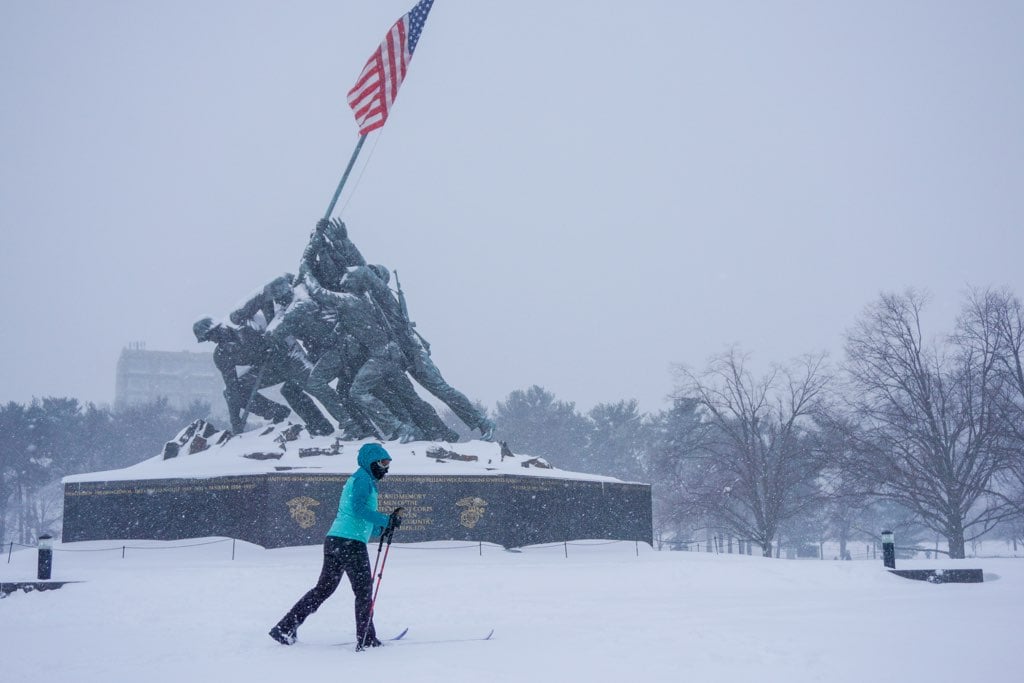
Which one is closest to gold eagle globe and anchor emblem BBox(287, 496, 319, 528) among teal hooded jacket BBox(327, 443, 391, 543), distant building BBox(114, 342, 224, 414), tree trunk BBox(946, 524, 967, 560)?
teal hooded jacket BBox(327, 443, 391, 543)

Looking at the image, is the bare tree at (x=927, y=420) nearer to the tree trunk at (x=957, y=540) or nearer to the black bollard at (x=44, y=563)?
the tree trunk at (x=957, y=540)

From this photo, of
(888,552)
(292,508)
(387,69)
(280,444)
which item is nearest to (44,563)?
(292,508)

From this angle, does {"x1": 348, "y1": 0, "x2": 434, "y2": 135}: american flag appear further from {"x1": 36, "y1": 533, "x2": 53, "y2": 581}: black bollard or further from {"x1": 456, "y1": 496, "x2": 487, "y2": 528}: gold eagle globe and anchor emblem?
{"x1": 36, "y1": 533, "x2": 53, "y2": 581}: black bollard

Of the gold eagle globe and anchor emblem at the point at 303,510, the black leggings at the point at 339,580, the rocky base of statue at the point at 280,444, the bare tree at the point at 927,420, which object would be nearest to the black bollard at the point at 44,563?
the gold eagle globe and anchor emblem at the point at 303,510

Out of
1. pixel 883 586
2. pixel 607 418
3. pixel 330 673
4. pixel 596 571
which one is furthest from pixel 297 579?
pixel 607 418

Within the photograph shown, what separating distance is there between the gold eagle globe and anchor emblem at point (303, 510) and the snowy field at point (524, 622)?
788 millimetres

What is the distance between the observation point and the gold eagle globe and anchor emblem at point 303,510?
51.5 feet

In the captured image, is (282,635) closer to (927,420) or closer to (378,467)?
(378,467)

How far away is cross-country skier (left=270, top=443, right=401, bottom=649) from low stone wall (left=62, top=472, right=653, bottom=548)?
926 cm

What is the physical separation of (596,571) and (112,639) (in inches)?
317

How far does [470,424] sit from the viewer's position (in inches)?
821

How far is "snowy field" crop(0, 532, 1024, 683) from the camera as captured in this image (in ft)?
19.0

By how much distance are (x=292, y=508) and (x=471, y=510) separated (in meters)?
3.41

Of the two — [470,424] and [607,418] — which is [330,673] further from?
[607,418]
